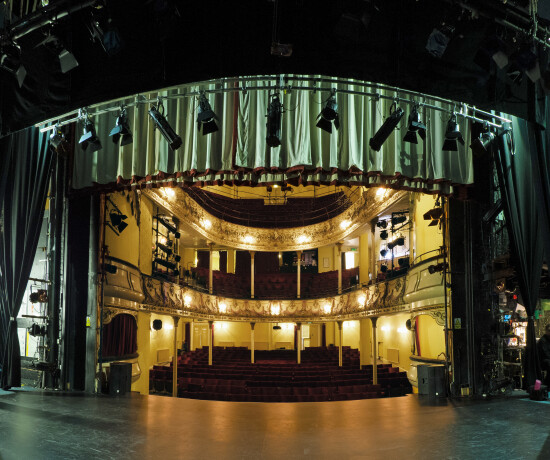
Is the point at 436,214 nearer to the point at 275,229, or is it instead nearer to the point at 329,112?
the point at 329,112

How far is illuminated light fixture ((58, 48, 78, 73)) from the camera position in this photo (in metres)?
6.07

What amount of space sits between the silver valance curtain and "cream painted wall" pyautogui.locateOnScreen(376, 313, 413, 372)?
1102cm

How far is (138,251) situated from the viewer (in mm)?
14086

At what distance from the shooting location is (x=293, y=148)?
26.0ft

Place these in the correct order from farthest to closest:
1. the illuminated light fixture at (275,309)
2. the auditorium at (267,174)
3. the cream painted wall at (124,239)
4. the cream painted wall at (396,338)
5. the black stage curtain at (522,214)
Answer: the illuminated light fixture at (275,309), the cream painted wall at (396,338), the cream painted wall at (124,239), the black stage curtain at (522,214), the auditorium at (267,174)

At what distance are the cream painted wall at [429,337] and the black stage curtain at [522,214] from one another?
758 centimetres

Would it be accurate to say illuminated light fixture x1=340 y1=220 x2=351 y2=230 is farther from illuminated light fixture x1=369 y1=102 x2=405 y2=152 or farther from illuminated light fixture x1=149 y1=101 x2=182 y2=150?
illuminated light fixture x1=149 y1=101 x2=182 y2=150

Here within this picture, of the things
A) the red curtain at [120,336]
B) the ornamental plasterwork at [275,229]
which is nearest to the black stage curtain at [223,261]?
the ornamental plasterwork at [275,229]

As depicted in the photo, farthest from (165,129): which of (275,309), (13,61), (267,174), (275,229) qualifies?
(275,229)

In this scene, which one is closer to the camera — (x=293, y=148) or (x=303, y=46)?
(x=303, y=46)

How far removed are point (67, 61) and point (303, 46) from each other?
2.78 metres

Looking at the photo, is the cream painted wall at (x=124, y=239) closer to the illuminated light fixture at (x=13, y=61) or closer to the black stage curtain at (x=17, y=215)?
the black stage curtain at (x=17, y=215)

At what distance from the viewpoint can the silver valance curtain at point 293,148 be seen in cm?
798

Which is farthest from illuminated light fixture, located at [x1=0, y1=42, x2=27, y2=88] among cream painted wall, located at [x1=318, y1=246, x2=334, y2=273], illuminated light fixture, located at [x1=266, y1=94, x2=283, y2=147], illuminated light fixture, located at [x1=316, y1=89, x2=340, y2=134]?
cream painted wall, located at [x1=318, y1=246, x2=334, y2=273]
